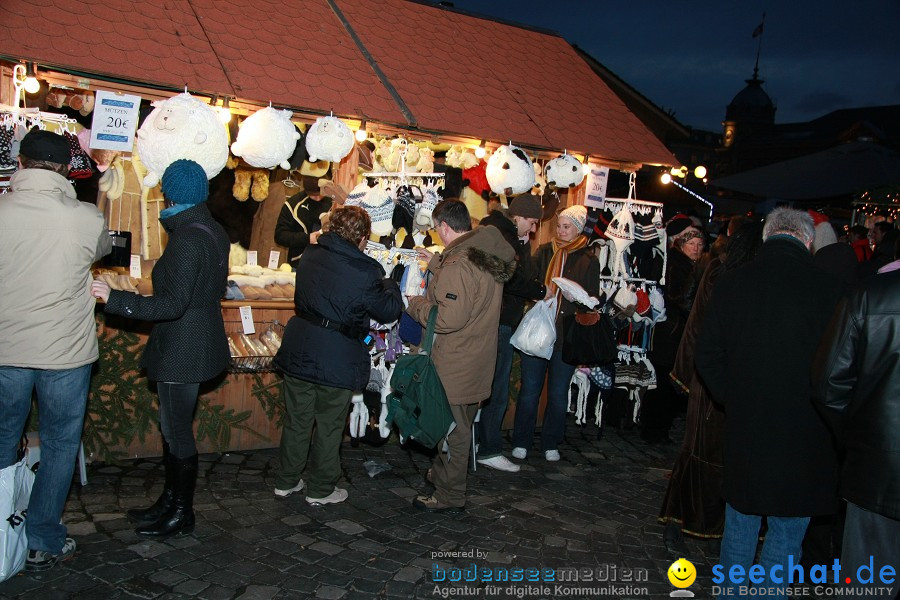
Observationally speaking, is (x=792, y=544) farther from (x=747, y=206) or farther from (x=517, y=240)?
(x=747, y=206)

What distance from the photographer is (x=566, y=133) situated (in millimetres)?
6980

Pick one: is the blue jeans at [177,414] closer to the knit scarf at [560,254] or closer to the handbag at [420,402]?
the handbag at [420,402]

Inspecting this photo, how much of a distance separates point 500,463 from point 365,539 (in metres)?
1.71

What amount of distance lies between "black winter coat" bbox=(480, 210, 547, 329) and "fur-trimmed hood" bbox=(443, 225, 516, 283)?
0.52 meters

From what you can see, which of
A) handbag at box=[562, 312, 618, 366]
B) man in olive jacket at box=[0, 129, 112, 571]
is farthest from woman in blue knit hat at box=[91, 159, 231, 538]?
handbag at box=[562, 312, 618, 366]

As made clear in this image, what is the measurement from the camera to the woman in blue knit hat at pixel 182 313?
3715mm

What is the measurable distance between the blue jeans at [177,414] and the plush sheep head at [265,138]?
1.83 meters

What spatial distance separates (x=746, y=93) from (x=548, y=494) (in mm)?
65240

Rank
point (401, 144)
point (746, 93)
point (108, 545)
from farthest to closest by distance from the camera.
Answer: point (746, 93), point (401, 144), point (108, 545)

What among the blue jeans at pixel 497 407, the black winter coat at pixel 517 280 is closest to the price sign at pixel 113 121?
the black winter coat at pixel 517 280

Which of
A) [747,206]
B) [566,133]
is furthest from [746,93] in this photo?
[566,133]

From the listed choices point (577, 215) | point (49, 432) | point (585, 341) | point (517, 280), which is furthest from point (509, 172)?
point (49, 432)

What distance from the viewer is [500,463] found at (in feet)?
18.8

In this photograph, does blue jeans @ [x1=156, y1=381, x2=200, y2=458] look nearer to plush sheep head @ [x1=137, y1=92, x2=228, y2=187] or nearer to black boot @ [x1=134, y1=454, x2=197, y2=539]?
black boot @ [x1=134, y1=454, x2=197, y2=539]
